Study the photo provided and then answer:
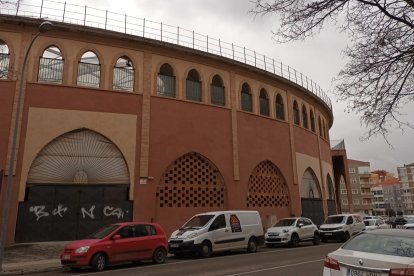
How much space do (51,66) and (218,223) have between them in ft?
37.2

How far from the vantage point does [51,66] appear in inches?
788

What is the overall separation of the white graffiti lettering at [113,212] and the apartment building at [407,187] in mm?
114529

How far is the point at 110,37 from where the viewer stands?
21.0 meters

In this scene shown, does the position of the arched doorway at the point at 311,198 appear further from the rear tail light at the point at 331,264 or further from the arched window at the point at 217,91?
the rear tail light at the point at 331,264

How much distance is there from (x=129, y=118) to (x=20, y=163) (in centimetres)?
546

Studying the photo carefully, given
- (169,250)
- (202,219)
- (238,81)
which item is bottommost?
(169,250)

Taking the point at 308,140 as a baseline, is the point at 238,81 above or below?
above

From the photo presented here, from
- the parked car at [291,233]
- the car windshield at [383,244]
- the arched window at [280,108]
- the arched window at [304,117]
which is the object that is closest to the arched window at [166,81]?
the arched window at [280,108]

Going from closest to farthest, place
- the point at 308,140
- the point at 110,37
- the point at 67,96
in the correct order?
1. the point at 67,96
2. the point at 110,37
3. the point at 308,140

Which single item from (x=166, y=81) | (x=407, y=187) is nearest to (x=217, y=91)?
(x=166, y=81)

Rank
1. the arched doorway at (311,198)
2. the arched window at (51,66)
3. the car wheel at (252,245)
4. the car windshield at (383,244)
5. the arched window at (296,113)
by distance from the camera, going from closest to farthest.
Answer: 1. the car windshield at (383,244)
2. the car wheel at (252,245)
3. the arched window at (51,66)
4. the arched doorway at (311,198)
5. the arched window at (296,113)

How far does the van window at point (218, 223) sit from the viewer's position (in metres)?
15.6

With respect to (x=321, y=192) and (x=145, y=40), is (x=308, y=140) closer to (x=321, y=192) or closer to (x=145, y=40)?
(x=321, y=192)

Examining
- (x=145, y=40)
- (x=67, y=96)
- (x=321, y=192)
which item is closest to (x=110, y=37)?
(x=145, y=40)
